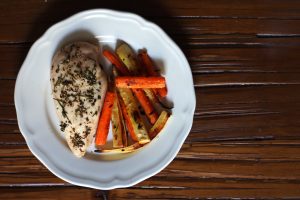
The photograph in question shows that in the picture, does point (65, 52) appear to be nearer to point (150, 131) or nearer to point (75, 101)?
point (75, 101)

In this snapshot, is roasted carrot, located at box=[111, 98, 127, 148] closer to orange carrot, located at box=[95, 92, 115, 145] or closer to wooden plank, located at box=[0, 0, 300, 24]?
orange carrot, located at box=[95, 92, 115, 145]

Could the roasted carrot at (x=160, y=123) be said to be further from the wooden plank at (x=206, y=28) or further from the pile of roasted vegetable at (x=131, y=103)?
the wooden plank at (x=206, y=28)

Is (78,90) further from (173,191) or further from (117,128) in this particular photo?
(173,191)

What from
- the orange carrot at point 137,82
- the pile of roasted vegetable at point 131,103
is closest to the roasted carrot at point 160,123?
Result: the pile of roasted vegetable at point 131,103

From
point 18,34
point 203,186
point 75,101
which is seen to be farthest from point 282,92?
point 18,34

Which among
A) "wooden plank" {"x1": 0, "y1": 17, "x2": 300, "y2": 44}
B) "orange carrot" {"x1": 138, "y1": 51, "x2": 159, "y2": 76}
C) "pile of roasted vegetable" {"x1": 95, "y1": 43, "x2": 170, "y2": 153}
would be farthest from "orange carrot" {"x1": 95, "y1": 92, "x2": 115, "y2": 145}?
"wooden plank" {"x1": 0, "y1": 17, "x2": 300, "y2": 44}
